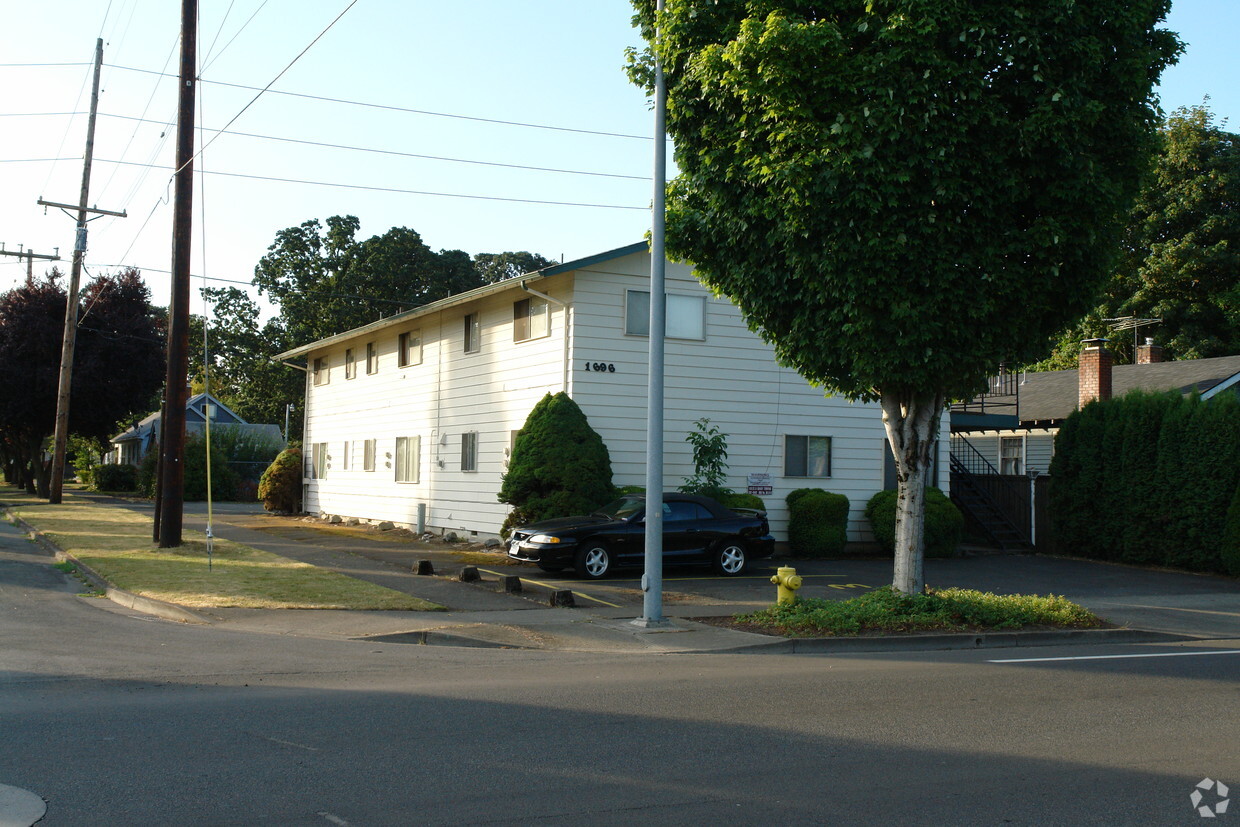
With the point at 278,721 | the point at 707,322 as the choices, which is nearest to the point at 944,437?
the point at 707,322

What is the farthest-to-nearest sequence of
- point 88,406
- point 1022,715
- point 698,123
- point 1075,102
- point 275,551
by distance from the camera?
point 88,406, point 275,551, point 698,123, point 1075,102, point 1022,715

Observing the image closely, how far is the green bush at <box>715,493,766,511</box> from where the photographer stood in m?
21.3

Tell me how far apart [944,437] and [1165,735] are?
18.5 m

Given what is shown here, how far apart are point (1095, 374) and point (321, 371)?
24340 millimetres

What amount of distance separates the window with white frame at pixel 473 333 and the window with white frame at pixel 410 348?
3.04m

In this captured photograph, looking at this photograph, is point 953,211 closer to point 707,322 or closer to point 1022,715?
point 1022,715

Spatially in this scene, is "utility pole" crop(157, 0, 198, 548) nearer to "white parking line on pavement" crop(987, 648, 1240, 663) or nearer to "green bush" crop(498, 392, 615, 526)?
"green bush" crop(498, 392, 615, 526)

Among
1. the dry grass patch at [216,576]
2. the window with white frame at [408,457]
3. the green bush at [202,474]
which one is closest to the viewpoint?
the dry grass patch at [216,576]

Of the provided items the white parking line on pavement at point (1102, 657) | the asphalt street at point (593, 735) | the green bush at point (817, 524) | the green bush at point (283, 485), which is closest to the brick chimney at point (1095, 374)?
the green bush at point (817, 524)

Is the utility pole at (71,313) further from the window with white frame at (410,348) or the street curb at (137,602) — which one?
the street curb at (137,602)

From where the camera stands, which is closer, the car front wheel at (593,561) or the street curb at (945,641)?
the street curb at (945,641)

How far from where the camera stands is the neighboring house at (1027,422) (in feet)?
88.6

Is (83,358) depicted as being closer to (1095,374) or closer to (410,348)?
(410,348)

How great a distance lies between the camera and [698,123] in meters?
13.4
